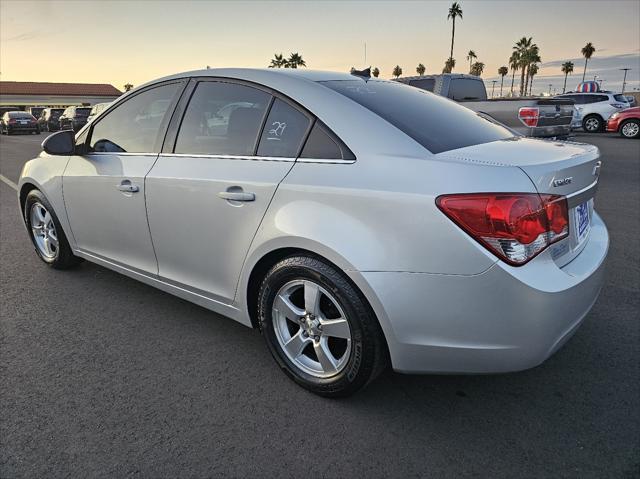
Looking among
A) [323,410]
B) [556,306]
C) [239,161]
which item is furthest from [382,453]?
[239,161]

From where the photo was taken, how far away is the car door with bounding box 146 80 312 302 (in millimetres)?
2607

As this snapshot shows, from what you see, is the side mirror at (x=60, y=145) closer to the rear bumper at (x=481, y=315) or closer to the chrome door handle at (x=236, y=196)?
the chrome door handle at (x=236, y=196)

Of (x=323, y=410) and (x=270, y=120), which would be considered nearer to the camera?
(x=323, y=410)

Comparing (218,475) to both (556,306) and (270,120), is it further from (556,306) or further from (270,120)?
(270,120)

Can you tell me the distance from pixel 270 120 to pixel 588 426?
221 centimetres

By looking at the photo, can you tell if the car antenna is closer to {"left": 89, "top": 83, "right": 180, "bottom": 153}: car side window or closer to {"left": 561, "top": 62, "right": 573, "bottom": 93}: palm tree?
{"left": 89, "top": 83, "right": 180, "bottom": 153}: car side window

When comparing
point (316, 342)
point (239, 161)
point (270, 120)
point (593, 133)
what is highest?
point (270, 120)

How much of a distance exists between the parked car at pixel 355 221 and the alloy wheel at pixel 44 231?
3.97 ft

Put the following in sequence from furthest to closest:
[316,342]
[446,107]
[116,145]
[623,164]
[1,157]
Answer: [1,157], [623,164], [116,145], [446,107], [316,342]

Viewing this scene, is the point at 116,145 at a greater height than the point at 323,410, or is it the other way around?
the point at 116,145

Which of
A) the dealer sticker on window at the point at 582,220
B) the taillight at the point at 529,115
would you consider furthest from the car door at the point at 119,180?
the taillight at the point at 529,115

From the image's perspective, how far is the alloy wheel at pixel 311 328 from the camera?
2.44 metres

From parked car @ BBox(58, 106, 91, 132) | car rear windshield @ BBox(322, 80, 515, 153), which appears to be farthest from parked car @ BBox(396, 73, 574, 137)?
parked car @ BBox(58, 106, 91, 132)

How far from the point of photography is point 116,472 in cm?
208
